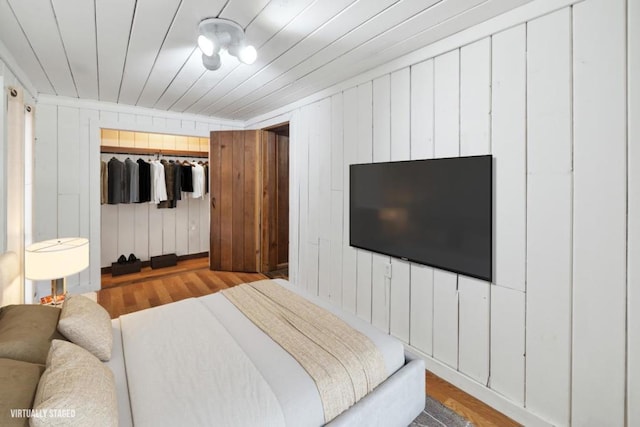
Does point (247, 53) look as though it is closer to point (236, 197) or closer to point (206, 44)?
point (206, 44)

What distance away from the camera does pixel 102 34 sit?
1921 millimetres

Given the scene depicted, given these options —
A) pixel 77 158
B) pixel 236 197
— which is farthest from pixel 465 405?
pixel 77 158

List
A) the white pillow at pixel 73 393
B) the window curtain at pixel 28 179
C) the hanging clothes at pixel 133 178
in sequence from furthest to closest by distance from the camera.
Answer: the hanging clothes at pixel 133 178, the window curtain at pixel 28 179, the white pillow at pixel 73 393

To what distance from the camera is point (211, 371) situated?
1252 mm

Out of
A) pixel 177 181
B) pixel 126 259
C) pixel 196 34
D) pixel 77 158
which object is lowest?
pixel 126 259

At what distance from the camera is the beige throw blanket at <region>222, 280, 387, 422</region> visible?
1263 mm

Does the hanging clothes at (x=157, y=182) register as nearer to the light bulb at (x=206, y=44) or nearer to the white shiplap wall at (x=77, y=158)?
the white shiplap wall at (x=77, y=158)

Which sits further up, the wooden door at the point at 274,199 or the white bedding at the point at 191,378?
the wooden door at the point at 274,199

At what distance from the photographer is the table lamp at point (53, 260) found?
174 centimetres

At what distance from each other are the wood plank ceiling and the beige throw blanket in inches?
69.8

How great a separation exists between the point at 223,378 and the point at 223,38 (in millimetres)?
1888

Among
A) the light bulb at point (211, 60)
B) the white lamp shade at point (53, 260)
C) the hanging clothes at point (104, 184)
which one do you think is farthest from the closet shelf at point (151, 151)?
the light bulb at point (211, 60)

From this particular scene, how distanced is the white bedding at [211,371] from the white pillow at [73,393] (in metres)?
0.14

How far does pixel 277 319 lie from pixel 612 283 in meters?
1.68
